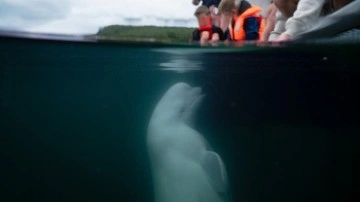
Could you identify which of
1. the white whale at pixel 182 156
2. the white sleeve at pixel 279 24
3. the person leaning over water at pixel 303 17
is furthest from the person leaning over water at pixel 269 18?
the white whale at pixel 182 156

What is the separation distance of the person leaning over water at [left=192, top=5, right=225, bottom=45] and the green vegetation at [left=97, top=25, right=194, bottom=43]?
97mm

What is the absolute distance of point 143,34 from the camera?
1968 mm

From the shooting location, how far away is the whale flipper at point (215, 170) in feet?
6.47

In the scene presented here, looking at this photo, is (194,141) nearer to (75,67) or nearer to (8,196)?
(75,67)

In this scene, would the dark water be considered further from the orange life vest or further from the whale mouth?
the orange life vest

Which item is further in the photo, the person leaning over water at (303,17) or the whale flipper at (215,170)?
Result: the person leaning over water at (303,17)

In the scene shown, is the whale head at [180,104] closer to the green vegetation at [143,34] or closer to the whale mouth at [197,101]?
the whale mouth at [197,101]

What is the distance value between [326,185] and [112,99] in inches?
32.9

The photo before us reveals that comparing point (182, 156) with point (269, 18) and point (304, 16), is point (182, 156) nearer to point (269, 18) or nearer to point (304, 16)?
point (304, 16)

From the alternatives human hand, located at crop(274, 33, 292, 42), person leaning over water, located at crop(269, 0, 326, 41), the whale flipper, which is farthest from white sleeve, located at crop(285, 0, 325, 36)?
the whale flipper

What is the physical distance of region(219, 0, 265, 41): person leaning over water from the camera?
2641 millimetres

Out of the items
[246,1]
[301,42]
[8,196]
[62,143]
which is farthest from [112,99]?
[246,1]

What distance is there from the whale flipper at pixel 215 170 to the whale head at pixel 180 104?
139 millimetres

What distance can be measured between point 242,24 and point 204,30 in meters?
0.49
